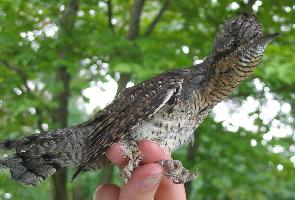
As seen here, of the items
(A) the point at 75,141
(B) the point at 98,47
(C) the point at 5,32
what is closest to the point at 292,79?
(B) the point at 98,47

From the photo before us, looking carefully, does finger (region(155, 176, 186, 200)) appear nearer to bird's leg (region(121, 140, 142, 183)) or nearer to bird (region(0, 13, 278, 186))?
bird (region(0, 13, 278, 186))

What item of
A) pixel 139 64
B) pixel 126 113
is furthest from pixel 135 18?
pixel 126 113

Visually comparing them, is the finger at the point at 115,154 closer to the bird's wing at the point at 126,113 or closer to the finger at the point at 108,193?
the bird's wing at the point at 126,113

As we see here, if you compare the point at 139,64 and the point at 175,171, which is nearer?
the point at 175,171

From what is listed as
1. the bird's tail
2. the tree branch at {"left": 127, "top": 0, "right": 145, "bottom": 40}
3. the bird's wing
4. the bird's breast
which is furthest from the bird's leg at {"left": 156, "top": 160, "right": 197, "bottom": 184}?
the tree branch at {"left": 127, "top": 0, "right": 145, "bottom": 40}

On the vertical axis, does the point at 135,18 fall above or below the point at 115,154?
below

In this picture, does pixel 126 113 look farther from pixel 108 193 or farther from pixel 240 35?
pixel 240 35

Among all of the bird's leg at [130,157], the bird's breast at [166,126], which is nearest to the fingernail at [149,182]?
the bird's leg at [130,157]

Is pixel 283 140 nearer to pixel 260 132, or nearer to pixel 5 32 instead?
pixel 260 132
